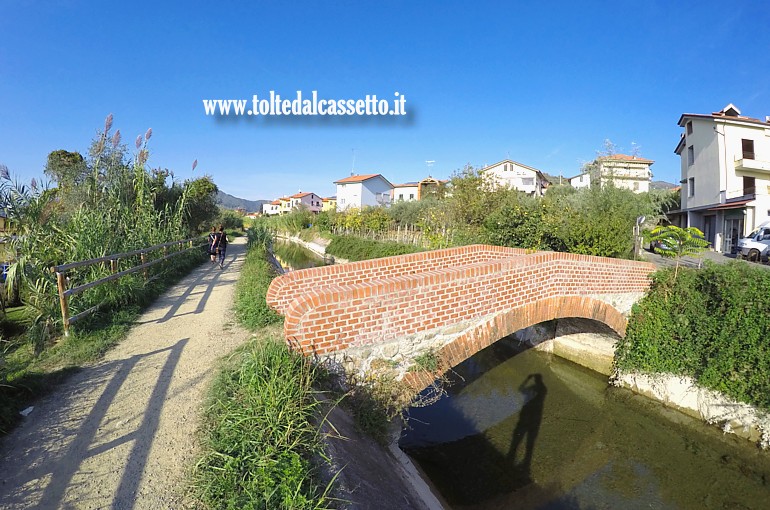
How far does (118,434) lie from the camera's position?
2.92 meters

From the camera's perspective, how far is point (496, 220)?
1173 centimetres

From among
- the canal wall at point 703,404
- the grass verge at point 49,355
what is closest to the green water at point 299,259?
the grass verge at point 49,355

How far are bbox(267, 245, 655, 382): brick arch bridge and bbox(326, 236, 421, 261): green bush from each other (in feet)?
32.5

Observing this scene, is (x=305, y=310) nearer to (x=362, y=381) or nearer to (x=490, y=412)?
(x=362, y=381)

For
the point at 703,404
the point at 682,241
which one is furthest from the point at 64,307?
the point at 682,241

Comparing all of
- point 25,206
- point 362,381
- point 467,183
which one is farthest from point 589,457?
A: point 467,183

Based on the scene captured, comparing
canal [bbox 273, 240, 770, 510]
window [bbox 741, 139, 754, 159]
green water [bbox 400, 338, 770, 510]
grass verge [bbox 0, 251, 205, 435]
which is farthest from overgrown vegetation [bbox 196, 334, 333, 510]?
window [bbox 741, 139, 754, 159]

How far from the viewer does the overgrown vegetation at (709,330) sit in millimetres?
5680

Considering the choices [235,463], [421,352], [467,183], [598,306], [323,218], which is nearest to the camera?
[235,463]

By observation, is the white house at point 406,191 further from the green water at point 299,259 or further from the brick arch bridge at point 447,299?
the brick arch bridge at point 447,299

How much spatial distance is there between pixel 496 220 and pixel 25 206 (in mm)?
11483

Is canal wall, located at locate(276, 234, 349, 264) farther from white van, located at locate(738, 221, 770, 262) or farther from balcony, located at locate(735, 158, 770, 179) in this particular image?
balcony, located at locate(735, 158, 770, 179)

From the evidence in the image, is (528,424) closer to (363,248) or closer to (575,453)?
(575,453)

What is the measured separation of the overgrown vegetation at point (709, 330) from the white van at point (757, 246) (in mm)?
12838
